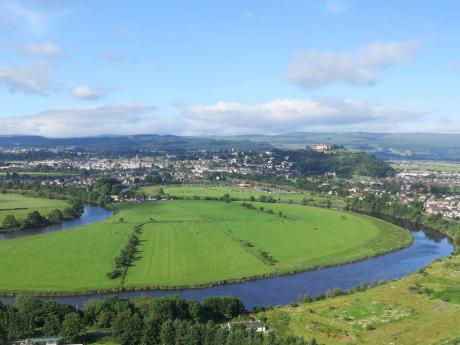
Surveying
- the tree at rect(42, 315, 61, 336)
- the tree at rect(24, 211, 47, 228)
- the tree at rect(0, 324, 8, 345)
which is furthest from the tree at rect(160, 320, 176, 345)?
the tree at rect(24, 211, 47, 228)

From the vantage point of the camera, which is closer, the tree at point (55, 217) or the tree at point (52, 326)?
the tree at point (52, 326)

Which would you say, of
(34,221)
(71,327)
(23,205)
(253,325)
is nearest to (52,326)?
(71,327)

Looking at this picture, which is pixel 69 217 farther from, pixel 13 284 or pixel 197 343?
pixel 197 343

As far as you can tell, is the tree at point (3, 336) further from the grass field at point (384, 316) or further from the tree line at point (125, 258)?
the grass field at point (384, 316)

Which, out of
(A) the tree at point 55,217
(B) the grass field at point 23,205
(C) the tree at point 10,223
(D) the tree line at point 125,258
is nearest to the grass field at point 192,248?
(D) the tree line at point 125,258

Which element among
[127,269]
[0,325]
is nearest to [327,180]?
[127,269]

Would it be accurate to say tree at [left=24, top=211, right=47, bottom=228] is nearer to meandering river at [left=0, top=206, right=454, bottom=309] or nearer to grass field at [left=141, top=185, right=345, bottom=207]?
meandering river at [left=0, top=206, right=454, bottom=309]

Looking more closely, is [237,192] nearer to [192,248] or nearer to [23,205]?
[23,205]
